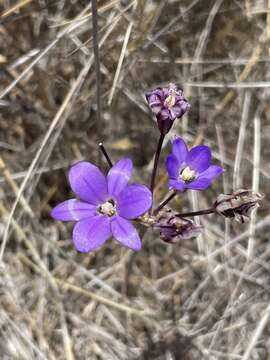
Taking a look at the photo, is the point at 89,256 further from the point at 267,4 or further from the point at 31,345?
the point at 267,4

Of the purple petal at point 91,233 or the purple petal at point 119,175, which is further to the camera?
the purple petal at point 119,175

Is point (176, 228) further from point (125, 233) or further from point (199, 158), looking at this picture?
point (199, 158)

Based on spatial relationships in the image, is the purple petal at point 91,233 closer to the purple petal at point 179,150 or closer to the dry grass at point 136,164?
the purple petal at point 179,150

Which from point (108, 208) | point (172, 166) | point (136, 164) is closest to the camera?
point (172, 166)

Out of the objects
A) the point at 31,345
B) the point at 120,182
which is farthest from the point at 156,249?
the point at 120,182

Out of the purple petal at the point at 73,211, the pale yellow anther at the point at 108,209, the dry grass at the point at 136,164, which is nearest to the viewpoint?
the purple petal at the point at 73,211

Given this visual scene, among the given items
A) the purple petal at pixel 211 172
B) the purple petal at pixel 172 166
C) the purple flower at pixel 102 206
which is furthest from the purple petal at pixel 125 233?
the purple petal at pixel 211 172

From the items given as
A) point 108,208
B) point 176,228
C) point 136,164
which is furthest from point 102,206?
point 136,164
